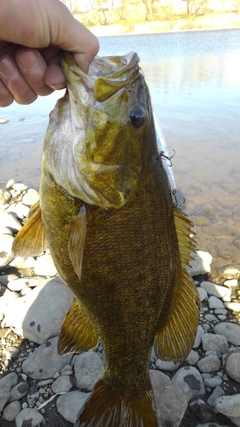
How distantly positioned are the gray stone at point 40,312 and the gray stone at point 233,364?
5.23 ft

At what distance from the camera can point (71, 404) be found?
8.89 feet

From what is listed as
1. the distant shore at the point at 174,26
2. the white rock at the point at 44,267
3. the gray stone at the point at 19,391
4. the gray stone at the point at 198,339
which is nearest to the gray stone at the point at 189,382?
the gray stone at the point at 198,339

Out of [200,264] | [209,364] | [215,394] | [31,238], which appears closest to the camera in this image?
[31,238]

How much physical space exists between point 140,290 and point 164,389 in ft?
4.55

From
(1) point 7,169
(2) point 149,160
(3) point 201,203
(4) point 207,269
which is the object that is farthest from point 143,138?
(1) point 7,169

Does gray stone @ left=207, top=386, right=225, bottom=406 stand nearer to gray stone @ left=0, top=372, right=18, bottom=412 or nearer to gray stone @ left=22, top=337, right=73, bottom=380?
gray stone @ left=22, top=337, right=73, bottom=380

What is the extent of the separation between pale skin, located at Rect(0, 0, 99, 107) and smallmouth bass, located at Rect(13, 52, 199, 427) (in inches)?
3.3

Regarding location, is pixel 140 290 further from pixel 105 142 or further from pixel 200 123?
pixel 200 123

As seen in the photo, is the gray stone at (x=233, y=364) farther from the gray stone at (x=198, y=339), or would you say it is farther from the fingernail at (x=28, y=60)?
the fingernail at (x=28, y=60)

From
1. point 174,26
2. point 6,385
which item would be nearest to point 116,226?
point 6,385

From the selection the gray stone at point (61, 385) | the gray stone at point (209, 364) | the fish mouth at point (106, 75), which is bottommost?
the gray stone at point (209, 364)

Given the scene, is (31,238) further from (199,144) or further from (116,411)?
(199,144)

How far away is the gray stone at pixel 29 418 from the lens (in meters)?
2.61

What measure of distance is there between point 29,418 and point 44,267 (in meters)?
1.94
